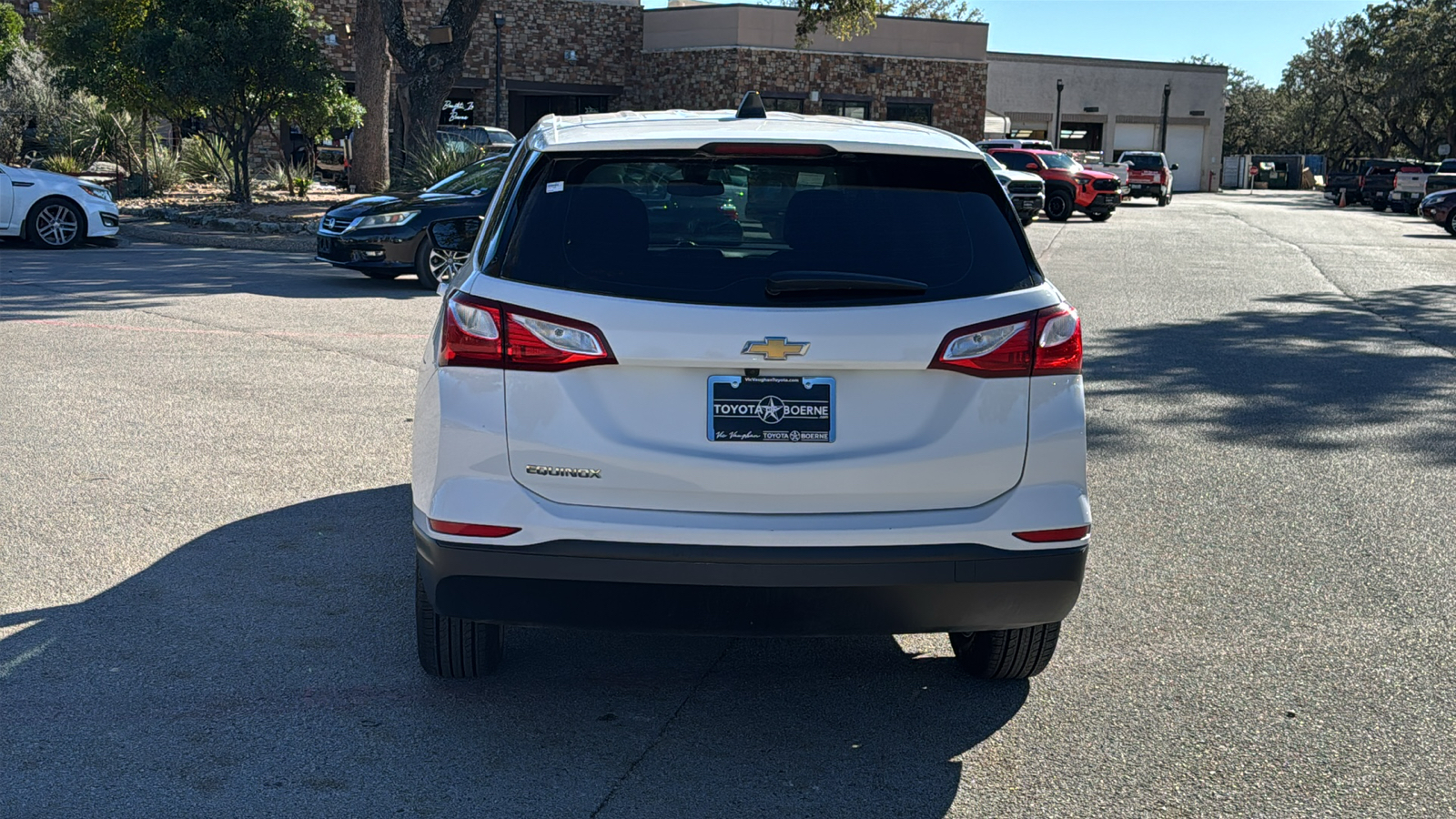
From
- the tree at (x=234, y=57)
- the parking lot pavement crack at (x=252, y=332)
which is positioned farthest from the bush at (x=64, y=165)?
the parking lot pavement crack at (x=252, y=332)

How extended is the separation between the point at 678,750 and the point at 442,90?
874 inches

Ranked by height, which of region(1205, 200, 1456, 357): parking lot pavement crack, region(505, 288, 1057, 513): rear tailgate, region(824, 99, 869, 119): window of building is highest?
region(824, 99, 869, 119): window of building

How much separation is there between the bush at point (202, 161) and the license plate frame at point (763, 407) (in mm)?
25874

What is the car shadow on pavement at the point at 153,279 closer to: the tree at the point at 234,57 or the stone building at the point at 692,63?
the tree at the point at 234,57

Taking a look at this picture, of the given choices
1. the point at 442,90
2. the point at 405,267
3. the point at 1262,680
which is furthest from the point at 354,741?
the point at 442,90

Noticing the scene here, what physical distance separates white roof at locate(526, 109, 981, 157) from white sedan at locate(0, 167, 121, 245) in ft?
54.3

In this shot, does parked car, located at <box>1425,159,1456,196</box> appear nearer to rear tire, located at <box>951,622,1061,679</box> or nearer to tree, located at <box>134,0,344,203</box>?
tree, located at <box>134,0,344,203</box>

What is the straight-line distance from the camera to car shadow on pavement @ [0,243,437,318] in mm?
13570

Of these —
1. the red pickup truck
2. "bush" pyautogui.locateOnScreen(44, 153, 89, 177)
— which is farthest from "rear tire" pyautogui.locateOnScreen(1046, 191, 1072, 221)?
"bush" pyautogui.locateOnScreen(44, 153, 89, 177)

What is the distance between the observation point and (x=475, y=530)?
3.71 metres

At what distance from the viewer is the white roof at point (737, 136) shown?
3.83 metres

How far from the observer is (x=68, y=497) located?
21.5ft

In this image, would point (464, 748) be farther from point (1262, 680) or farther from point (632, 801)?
point (1262, 680)

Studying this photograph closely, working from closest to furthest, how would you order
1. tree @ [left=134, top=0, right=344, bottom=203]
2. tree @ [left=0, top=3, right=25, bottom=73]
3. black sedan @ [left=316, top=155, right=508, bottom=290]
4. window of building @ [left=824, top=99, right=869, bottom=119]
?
black sedan @ [left=316, top=155, right=508, bottom=290] → tree @ [left=134, top=0, right=344, bottom=203] → tree @ [left=0, top=3, right=25, bottom=73] → window of building @ [left=824, top=99, right=869, bottom=119]
